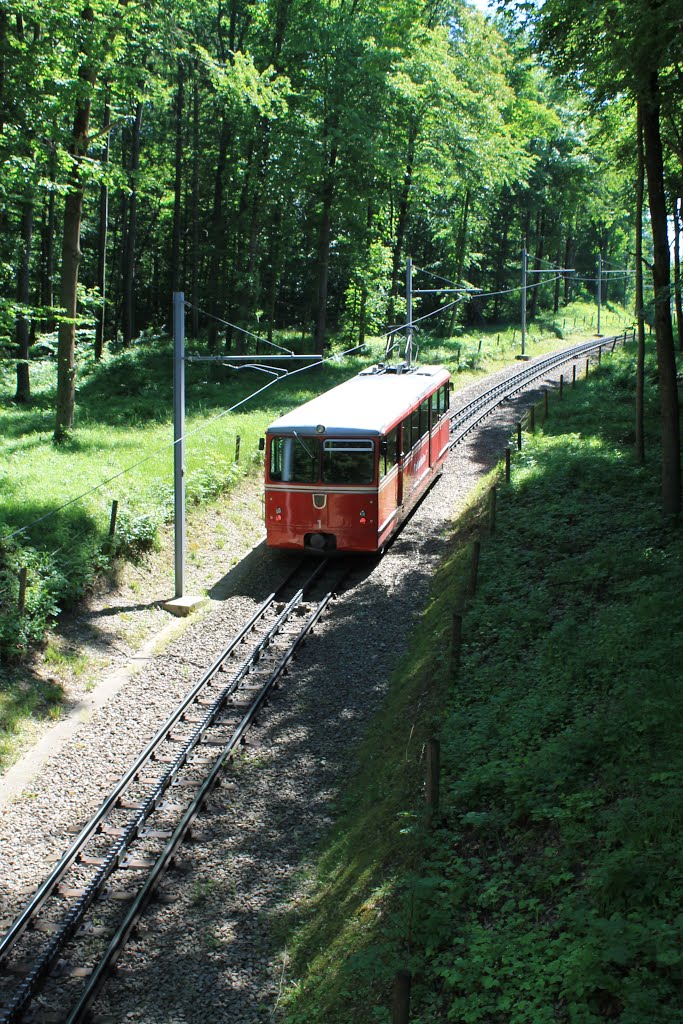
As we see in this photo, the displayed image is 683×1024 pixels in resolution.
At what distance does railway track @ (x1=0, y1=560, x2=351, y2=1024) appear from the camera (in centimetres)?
761

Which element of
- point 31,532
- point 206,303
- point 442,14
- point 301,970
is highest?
point 442,14

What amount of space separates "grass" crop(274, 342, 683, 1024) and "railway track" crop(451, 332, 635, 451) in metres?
13.2

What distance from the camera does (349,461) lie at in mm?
16906

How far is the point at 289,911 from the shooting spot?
8258mm

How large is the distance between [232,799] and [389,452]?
875cm

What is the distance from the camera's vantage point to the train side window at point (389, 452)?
17.1 metres

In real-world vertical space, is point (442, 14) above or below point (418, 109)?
above

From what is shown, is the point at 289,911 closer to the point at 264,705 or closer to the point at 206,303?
the point at 264,705

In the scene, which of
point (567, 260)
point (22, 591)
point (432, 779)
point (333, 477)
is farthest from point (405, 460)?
point (567, 260)

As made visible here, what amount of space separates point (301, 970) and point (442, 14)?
1676 inches

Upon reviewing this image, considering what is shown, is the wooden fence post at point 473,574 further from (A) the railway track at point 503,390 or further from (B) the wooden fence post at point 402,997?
(A) the railway track at point 503,390

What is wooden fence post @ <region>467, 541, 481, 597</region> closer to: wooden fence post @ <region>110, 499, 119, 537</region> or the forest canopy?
the forest canopy

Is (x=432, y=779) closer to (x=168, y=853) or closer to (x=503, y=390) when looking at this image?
(x=168, y=853)

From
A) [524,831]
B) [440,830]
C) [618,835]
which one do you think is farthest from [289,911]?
[618,835]
